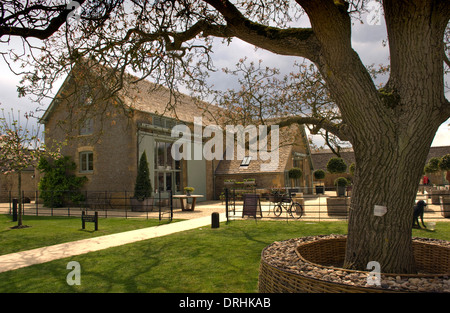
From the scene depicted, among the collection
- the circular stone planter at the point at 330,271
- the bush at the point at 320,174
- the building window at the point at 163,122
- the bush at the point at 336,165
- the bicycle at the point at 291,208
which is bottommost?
Answer: the bicycle at the point at 291,208

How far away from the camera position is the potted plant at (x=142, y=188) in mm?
17859

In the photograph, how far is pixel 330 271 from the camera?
3.65m

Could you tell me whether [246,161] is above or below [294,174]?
above

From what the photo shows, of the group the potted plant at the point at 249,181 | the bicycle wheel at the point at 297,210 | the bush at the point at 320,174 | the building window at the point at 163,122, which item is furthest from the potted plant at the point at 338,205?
the bush at the point at 320,174

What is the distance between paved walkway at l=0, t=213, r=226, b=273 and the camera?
707 centimetres

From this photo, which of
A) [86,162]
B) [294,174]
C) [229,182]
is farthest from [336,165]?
[86,162]

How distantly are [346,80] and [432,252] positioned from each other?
9.39 ft

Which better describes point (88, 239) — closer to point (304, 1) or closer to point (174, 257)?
point (174, 257)

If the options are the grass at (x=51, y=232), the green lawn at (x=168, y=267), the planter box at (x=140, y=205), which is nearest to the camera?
the green lawn at (x=168, y=267)

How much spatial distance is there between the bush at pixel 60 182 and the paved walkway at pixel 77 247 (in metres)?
11.3

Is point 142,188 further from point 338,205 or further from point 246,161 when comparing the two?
point 338,205

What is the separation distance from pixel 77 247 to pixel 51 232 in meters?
3.13

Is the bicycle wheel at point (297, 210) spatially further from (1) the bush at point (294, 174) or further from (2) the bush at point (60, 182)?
(2) the bush at point (60, 182)

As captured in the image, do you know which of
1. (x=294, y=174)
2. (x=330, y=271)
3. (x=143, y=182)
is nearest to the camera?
(x=330, y=271)
